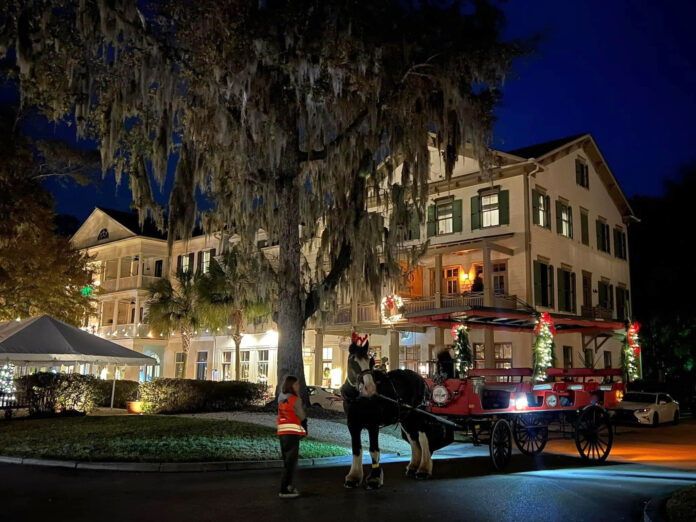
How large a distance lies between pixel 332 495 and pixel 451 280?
22407 millimetres

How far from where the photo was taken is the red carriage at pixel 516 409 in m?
11.3

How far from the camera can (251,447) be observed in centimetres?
1252

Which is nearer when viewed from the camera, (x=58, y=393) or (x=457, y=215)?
(x=58, y=393)

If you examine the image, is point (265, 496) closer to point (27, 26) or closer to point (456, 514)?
point (456, 514)

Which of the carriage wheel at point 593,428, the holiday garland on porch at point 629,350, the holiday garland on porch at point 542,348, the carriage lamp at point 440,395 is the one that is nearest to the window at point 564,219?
the holiday garland on porch at point 629,350

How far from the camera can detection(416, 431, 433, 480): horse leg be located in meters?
9.95

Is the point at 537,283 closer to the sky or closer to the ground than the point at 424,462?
closer to the sky

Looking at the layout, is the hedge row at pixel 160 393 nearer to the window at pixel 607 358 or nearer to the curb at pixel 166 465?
the curb at pixel 166 465

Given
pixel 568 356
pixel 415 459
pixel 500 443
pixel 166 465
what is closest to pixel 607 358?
pixel 568 356

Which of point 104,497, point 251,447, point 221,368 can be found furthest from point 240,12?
point 221,368

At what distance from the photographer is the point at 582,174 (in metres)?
32.8

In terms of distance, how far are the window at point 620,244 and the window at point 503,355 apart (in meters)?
11.3

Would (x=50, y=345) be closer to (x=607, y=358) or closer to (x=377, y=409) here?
(x=377, y=409)

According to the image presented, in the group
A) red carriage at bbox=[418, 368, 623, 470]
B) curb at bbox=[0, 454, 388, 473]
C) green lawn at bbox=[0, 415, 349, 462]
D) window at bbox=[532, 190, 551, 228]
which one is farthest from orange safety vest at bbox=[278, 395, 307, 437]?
window at bbox=[532, 190, 551, 228]
